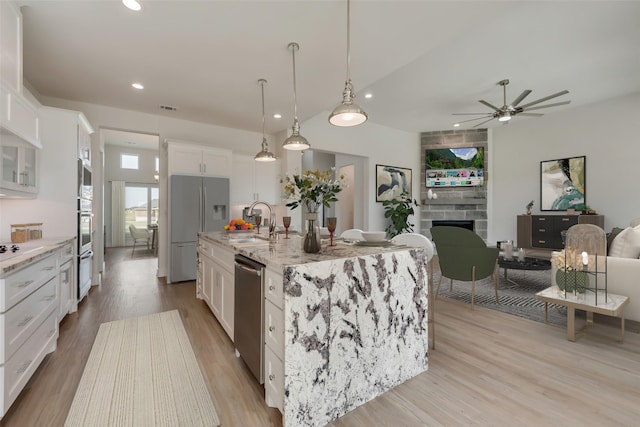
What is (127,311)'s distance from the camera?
3.16m

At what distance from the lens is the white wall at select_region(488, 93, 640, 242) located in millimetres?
5352

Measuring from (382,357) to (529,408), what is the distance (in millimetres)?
864

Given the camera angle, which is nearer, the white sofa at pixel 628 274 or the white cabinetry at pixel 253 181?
the white sofa at pixel 628 274

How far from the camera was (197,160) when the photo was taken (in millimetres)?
4633

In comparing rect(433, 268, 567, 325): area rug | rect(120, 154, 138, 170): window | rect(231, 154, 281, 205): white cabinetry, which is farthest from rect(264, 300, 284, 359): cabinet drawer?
rect(120, 154, 138, 170): window

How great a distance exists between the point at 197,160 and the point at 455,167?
6.30 m

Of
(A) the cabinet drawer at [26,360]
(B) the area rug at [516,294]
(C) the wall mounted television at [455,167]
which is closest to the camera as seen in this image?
(A) the cabinet drawer at [26,360]

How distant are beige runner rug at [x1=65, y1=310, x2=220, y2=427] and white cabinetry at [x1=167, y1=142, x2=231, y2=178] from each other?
2663 mm

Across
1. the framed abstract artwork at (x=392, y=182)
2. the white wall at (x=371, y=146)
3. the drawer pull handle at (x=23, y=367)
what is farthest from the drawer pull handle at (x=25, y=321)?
the framed abstract artwork at (x=392, y=182)

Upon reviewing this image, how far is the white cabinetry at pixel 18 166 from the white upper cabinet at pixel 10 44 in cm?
45

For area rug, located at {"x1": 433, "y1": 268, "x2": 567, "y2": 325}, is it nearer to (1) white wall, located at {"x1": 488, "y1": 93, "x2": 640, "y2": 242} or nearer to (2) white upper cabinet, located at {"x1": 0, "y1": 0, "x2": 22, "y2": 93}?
(1) white wall, located at {"x1": 488, "y1": 93, "x2": 640, "y2": 242}

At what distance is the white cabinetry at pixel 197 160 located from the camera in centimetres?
444

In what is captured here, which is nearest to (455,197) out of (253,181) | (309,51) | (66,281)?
(253,181)

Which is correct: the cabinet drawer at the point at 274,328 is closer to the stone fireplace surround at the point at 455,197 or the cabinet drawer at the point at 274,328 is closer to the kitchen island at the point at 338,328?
the kitchen island at the point at 338,328
